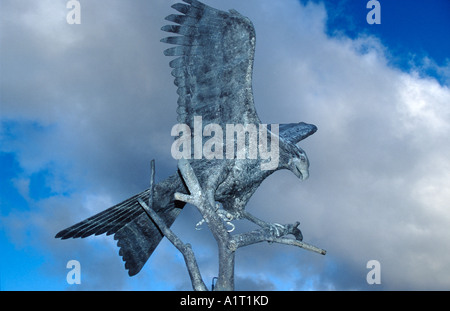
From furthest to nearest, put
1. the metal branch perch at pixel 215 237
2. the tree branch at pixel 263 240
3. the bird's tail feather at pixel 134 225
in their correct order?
the bird's tail feather at pixel 134 225 < the tree branch at pixel 263 240 < the metal branch perch at pixel 215 237

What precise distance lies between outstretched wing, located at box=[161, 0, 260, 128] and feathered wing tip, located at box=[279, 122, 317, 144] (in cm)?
209

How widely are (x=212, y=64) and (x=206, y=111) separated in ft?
2.25

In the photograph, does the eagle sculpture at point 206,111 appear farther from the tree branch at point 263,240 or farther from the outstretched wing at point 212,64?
the tree branch at point 263,240

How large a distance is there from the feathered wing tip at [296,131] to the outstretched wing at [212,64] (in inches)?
82.3

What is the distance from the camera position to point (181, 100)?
6.37 m

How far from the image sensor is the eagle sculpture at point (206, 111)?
6043mm

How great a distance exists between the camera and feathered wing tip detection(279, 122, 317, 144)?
8.29 m

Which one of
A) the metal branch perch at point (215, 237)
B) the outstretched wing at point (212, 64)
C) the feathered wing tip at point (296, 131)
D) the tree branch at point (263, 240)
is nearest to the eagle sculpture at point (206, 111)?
the outstretched wing at point (212, 64)

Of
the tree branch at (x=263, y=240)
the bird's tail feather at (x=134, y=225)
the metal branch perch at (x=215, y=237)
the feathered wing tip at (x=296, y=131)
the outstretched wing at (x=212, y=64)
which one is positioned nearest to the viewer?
the metal branch perch at (x=215, y=237)

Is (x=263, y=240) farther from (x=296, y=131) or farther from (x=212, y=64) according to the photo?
(x=296, y=131)

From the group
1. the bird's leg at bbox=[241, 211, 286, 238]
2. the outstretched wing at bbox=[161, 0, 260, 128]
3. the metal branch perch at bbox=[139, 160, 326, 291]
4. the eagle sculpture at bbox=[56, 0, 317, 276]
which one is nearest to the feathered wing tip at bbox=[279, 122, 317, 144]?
the eagle sculpture at bbox=[56, 0, 317, 276]
